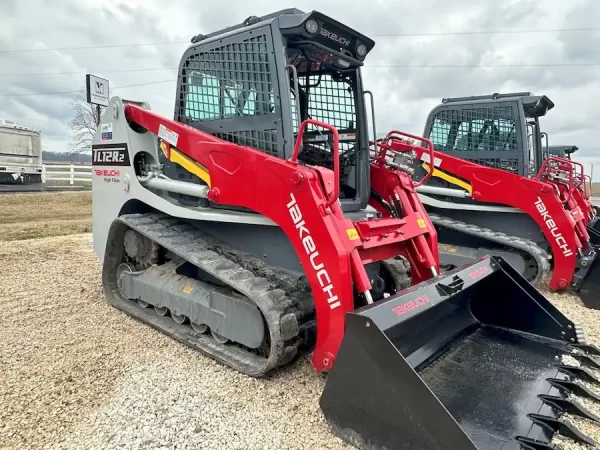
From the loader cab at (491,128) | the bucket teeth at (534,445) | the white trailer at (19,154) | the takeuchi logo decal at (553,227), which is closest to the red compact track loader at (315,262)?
the bucket teeth at (534,445)

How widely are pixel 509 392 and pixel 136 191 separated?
134 inches

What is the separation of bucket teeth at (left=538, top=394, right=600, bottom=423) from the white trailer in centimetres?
2076

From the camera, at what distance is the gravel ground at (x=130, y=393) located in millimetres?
2455

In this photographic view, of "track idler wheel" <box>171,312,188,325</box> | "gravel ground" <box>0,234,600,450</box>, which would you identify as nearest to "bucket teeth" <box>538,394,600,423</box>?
"gravel ground" <box>0,234,600,450</box>

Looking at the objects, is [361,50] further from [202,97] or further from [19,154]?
[19,154]

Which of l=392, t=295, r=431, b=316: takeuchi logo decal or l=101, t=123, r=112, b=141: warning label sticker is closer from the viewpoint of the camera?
l=392, t=295, r=431, b=316: takeuchi logo decal

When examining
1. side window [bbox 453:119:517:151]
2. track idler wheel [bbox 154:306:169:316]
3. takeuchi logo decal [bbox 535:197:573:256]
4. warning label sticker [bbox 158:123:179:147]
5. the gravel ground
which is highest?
side window [bbox 453:119:517:151]

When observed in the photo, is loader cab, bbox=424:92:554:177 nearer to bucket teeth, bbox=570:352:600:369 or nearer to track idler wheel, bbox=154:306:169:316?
bucket teeth, bbox=570:352:600:369

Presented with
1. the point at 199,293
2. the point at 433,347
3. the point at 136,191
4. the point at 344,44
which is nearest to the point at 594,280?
the point at 433,347

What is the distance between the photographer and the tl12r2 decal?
4359mm

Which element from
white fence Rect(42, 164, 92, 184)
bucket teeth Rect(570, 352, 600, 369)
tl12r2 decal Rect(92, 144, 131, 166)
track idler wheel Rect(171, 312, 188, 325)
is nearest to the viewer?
bucket teeth Rect(570, 352, 600, 369)

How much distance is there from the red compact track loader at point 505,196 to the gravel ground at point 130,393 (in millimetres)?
1818

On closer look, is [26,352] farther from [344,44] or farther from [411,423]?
Answer: [344,44]

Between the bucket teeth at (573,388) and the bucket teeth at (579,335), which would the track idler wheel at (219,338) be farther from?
the bucket teeth at (579,335)
